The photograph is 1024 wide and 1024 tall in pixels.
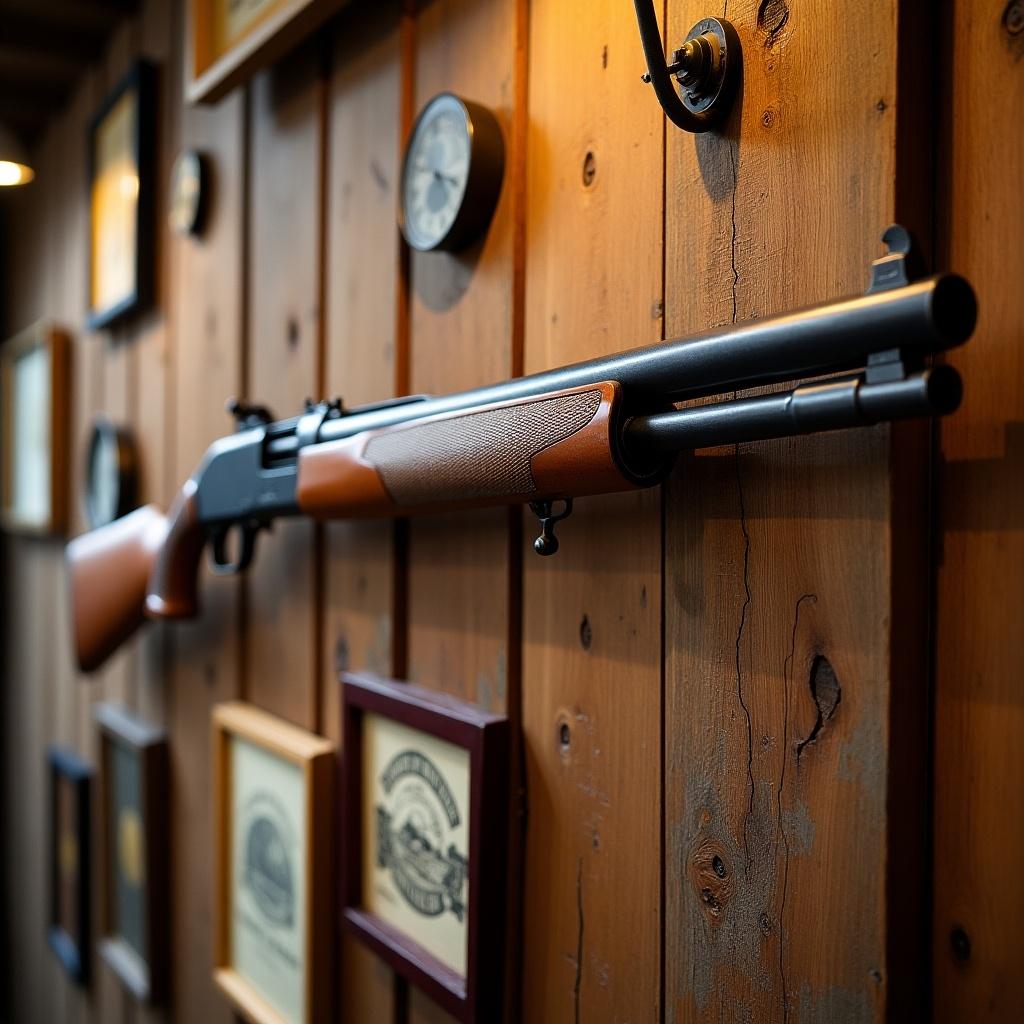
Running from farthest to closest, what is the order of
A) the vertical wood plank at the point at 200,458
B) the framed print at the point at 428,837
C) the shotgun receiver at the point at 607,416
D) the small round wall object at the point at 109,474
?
the small round wall object at the point at 109,474 < the vertical wood plank at the point at 200,458 < the framed print at the point at 428,837 < the shotgun receiver at the point at 607,416

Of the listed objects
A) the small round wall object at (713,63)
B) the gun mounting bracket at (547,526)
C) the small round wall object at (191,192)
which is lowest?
the gun mounting bracket at (547,526)

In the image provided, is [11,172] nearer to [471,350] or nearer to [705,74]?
[471,350]

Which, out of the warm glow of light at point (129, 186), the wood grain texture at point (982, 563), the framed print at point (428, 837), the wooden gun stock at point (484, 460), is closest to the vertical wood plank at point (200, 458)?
the warm glow of light at point (129, 186)

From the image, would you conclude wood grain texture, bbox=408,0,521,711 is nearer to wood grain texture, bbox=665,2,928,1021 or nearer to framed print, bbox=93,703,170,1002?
wood grain texture, bbox=665,2,928,1021

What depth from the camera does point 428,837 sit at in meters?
0.79

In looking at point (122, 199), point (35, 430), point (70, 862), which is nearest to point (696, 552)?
point (122, 199)

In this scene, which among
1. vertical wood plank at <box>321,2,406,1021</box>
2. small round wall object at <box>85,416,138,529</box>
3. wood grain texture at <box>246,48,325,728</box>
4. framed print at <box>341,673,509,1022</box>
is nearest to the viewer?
framed print at <box>341,673,509,1022</box>

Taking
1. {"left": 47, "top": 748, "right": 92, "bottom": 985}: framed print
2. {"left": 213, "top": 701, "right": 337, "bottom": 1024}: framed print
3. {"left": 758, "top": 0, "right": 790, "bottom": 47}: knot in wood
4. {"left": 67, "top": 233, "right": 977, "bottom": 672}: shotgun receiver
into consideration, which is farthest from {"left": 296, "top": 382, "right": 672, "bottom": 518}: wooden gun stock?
{"left": 47, "top": 748, "right": 92, "bottom": 985}: framed print

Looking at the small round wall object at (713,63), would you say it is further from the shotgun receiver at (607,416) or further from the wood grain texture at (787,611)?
the shotgun receiver at (607,416)

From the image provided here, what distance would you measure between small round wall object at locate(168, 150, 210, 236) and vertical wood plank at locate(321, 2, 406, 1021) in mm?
331

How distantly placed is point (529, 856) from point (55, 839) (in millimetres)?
1403

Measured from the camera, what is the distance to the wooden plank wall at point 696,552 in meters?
0.46

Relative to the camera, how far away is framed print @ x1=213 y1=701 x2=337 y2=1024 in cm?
93

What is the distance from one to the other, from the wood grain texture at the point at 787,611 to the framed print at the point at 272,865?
0.46 m
